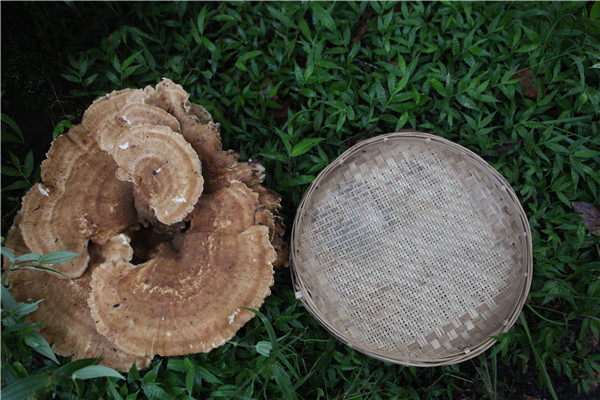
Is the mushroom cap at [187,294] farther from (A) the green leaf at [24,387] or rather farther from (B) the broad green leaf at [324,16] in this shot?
(B) the broad green leaf at [324,16]

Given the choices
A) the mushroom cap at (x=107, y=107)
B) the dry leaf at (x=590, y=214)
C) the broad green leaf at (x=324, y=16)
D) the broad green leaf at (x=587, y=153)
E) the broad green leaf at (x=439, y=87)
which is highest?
the broad green leaf at (x=324, y=16)

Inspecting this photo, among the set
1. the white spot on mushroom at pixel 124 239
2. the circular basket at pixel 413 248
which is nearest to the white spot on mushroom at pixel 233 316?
the circular basket at pixel 413 248

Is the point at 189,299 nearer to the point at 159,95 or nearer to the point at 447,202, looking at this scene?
the point at 159,95

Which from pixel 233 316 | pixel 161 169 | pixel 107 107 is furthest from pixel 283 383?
pixel 107 107

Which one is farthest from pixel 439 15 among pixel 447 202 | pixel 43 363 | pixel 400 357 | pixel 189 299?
pixel 43 363

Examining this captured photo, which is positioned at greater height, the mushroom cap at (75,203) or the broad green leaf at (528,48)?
the broad green leaf at (528,48)

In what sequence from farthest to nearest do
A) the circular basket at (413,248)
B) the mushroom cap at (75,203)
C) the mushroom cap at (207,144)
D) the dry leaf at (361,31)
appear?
the dry leaf at (361,31), the circular basket at (413,248), the mushroom cap at (207,144), the mushroom cap at (75,203)
